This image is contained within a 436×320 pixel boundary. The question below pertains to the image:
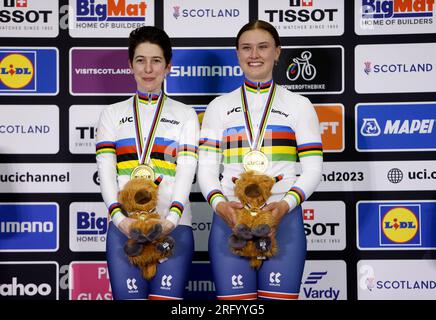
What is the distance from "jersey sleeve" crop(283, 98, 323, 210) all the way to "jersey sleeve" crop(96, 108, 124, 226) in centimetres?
81

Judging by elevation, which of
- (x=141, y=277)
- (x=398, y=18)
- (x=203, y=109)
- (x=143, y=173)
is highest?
(x=398, y=18)

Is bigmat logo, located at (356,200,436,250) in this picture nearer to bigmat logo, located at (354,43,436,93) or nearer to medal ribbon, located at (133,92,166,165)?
bigmat logo, located at (354,43,436,93)

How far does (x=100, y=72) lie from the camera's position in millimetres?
4332

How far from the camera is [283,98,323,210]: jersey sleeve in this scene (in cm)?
353

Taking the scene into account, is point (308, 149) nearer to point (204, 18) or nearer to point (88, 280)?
point (204, 18)

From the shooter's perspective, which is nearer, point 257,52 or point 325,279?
point 257,52

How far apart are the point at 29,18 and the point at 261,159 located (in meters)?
1.72

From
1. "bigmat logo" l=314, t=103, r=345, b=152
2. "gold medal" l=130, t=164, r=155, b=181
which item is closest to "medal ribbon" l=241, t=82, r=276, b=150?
"gold medal" l=130, t=164, r=155, b=181

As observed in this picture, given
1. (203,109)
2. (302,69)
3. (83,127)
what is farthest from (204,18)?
(83,127)

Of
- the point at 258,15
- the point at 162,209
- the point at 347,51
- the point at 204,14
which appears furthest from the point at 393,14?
the point at 162,209

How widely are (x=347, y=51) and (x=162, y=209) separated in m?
1.50

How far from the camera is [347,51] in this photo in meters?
4.32

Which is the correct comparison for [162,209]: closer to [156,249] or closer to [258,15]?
[156,249]

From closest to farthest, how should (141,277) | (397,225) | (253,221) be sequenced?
(253,221)
(141,277)
(397,225)
